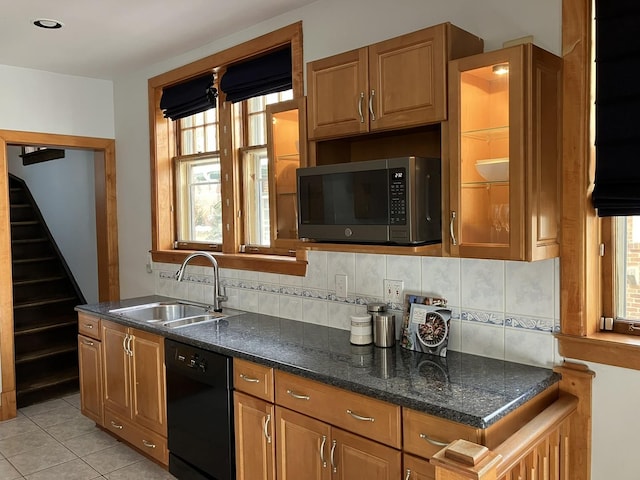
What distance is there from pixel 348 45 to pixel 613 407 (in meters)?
2.03

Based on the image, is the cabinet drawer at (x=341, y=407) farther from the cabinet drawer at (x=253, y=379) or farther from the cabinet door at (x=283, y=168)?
the cabinet door at (x=283, y=168)

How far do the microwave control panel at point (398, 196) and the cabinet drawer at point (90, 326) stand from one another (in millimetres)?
2365

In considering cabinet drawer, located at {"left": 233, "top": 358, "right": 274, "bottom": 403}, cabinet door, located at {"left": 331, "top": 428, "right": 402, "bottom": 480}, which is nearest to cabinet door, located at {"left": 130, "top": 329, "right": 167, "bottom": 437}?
cabinet drawer, located at {"left": 233, "top": 358, "right": 274, "bottom": 403}

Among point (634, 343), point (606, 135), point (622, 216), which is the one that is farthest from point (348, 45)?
point (634, 343)

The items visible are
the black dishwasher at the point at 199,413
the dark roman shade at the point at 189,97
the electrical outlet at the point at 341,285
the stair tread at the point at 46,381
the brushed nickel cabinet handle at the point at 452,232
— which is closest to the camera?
the brushed nickel cabinet handle at the point at 452,232

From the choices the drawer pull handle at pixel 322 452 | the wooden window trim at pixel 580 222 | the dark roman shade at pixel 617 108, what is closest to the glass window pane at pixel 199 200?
the drawer pull handle at pixel 322 452

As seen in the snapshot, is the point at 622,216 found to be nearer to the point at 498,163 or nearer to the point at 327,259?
the point at 498,163

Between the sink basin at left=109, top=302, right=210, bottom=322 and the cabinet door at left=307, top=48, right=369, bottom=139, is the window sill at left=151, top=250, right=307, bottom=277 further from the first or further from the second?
the cabinet door at left=307, top=48, right=369, bottom=139

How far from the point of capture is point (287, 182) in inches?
108

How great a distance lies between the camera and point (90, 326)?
12.1ft

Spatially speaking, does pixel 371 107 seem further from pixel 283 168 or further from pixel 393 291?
pixel 393 291

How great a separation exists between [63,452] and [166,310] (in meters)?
1.09

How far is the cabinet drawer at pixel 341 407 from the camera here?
194 cm

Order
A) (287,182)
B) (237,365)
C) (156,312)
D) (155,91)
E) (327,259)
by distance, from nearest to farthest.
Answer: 1. (237,365)
2. (287,182)
3. (327,259)
4. (156,312)
5. (155,91)
